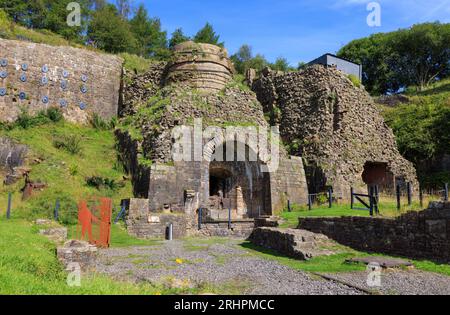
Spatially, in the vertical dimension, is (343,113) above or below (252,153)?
above

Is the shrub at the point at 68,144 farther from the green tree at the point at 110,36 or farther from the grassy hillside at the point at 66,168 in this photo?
the green tree at the point at 110,36

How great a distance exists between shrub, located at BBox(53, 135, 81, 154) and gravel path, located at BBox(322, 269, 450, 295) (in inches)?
669

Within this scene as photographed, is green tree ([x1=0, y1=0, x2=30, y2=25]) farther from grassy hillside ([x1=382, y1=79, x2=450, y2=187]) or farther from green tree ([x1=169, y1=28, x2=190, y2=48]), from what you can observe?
grassy hillside ([x1=382, y1=79, x2=450, y2=187])

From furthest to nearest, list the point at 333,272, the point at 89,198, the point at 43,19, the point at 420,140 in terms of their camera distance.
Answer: the point at 43,19 → the point at 420,140 → the point at 89,198 → the point at 333,272

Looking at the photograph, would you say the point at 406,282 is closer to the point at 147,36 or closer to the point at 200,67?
the point at 200,67

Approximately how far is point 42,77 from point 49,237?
17148mm

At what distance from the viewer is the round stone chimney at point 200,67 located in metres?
23.2

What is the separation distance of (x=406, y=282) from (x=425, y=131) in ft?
68.7

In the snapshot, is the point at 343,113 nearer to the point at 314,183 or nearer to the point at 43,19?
the point at 314,183

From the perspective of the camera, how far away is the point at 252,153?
2066cm

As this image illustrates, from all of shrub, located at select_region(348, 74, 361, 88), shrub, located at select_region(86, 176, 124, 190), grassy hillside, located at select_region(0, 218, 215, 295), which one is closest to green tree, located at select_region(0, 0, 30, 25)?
shrub, located at select_region(86, 176, 124, 190)

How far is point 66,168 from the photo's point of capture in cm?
1817

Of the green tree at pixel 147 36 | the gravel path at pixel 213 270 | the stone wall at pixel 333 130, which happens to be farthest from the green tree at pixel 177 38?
the gravel path at pixel 213 270
